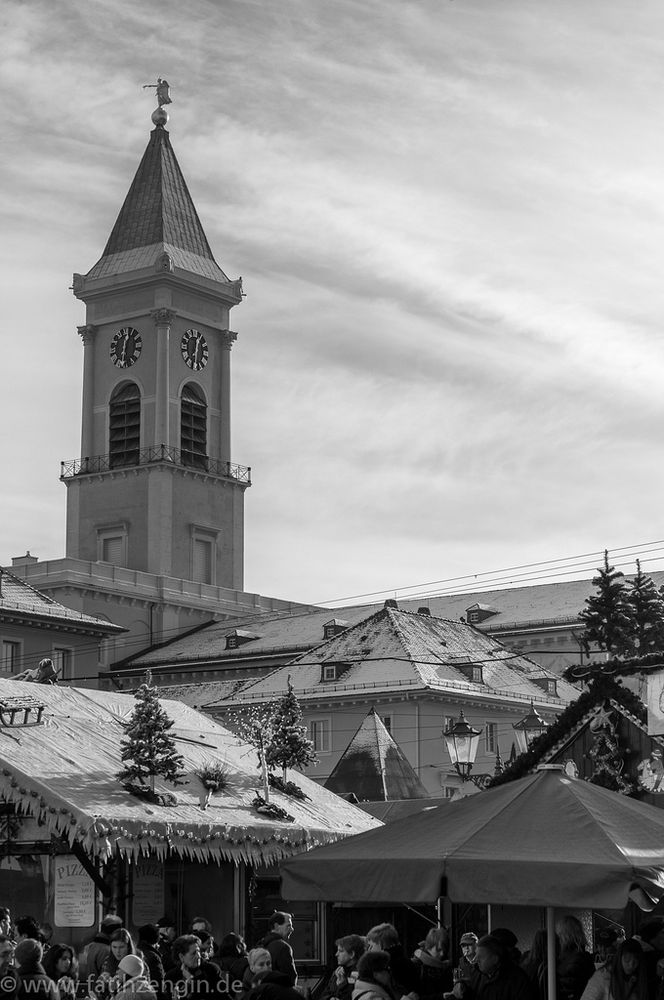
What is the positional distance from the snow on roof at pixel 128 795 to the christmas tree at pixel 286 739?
55cm

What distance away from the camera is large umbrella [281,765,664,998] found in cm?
1419

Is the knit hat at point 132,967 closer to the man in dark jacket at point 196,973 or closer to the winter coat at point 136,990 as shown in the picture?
the winter coat at point 136,990

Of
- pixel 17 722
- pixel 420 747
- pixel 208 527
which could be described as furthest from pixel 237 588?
pixel 17 722

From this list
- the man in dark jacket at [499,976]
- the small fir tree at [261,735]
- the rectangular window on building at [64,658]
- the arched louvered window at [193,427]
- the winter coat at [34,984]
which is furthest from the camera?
the arched louvered window at [193,427]

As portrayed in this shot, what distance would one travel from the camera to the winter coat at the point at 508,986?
14273 mm

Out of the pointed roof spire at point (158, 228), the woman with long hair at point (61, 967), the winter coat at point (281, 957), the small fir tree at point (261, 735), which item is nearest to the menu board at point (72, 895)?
the small fir tree at point (261, 735)

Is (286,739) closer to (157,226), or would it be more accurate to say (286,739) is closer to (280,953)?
(280,953)

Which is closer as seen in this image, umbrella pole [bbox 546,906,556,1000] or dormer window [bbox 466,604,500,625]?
umbrella pole [bbox 546,906,556,1000]

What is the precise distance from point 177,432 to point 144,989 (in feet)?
292

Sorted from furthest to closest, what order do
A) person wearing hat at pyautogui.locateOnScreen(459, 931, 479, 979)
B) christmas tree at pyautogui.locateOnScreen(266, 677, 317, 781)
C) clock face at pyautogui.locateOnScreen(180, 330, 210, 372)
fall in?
1. clock face at pyautogui.locateOnScreen(180, 330, 210, 372)
2. christmas tree at pyautogui.locateOnScreen(266, 677, 317, 781)
3. person wearing hat at pyautogui.locateOnScreen(459, 931, 479, 979)

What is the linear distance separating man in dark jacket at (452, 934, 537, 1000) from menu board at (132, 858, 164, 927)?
36.6 feet

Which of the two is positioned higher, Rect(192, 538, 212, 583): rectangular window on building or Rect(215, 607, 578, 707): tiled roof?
Rect(192, 538, 212, 583): rectangular window on building

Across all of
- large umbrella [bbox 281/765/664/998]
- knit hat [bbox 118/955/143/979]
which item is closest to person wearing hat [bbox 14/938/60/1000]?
knit hat [bbox 118/955/143/979]

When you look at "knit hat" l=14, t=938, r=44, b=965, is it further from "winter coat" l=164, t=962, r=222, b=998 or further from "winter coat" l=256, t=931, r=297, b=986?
"winter coat" l=256, t=931, r=297, b=986
